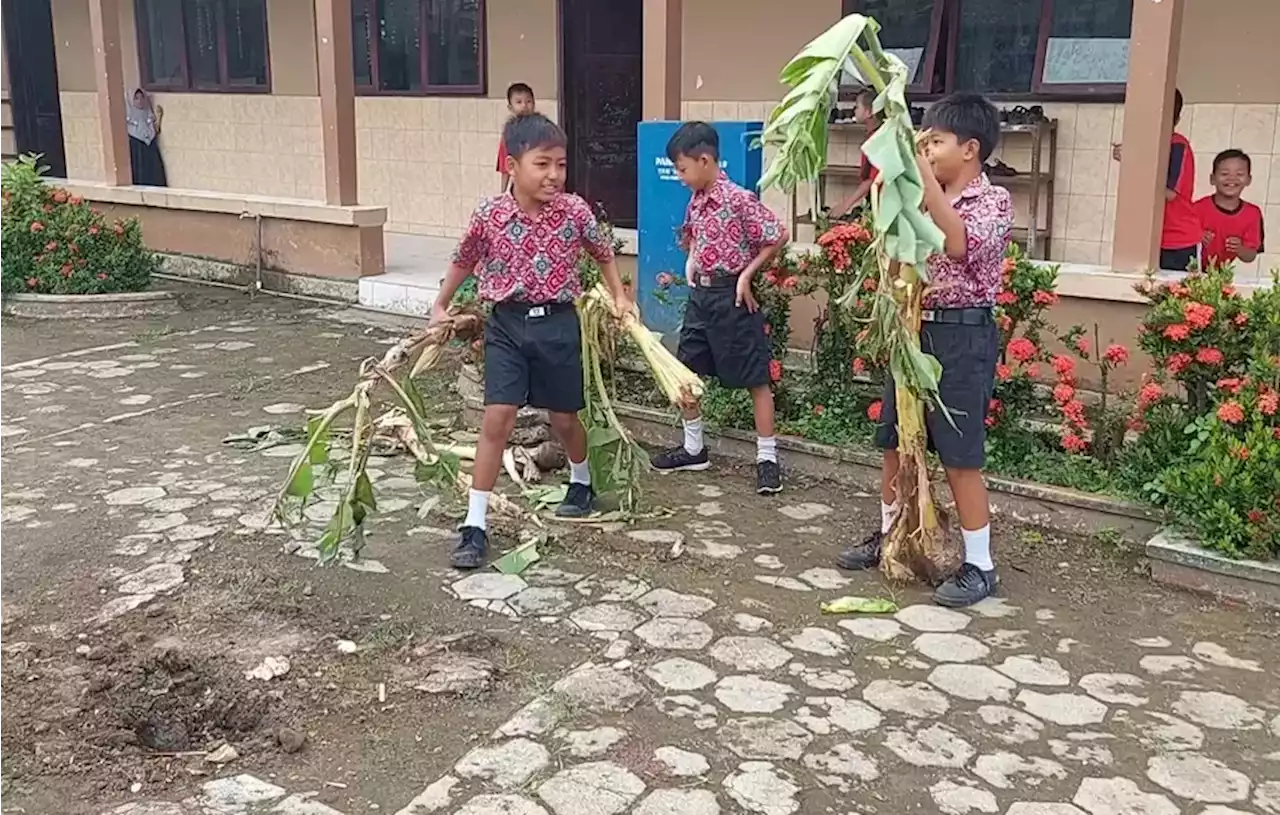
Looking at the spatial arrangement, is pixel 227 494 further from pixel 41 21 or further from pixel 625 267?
pixel 41 21

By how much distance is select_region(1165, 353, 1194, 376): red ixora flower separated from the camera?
4512mm

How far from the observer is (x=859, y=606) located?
13.5 feet

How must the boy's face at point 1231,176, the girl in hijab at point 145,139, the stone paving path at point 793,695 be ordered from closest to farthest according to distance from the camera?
the stone paving path at point 793,695 → the boy's face at point 1231,176 → the girl in hijab at point 145,139

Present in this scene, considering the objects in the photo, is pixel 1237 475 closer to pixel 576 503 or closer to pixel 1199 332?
pixel 1199 332

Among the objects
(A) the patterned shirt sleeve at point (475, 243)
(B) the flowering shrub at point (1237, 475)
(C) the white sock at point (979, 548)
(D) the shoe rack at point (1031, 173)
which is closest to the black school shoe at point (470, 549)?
(A) the patterned shirt sleeve at point (475, 243)

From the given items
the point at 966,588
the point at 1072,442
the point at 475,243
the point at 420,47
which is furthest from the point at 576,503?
the point at 420,47

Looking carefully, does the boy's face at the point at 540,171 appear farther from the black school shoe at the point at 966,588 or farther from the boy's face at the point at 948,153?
the black school shoe at the point at 966,588

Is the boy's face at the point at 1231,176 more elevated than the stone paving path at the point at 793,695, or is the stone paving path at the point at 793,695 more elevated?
the boy's face at the point at 1231,176

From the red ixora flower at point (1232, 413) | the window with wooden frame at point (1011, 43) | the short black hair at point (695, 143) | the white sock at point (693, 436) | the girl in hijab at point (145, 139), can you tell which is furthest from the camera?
the girl in hijab at point (145, 139)

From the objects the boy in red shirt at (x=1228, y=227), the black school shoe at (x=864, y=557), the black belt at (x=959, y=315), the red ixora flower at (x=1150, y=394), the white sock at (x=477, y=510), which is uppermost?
the boy in red shirt at (x=1228, y=227)

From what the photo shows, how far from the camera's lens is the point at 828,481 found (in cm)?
544

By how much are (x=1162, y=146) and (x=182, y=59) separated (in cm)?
1098

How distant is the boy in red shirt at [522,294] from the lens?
4.45 m

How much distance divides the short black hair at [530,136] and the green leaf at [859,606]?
5.91 ft
